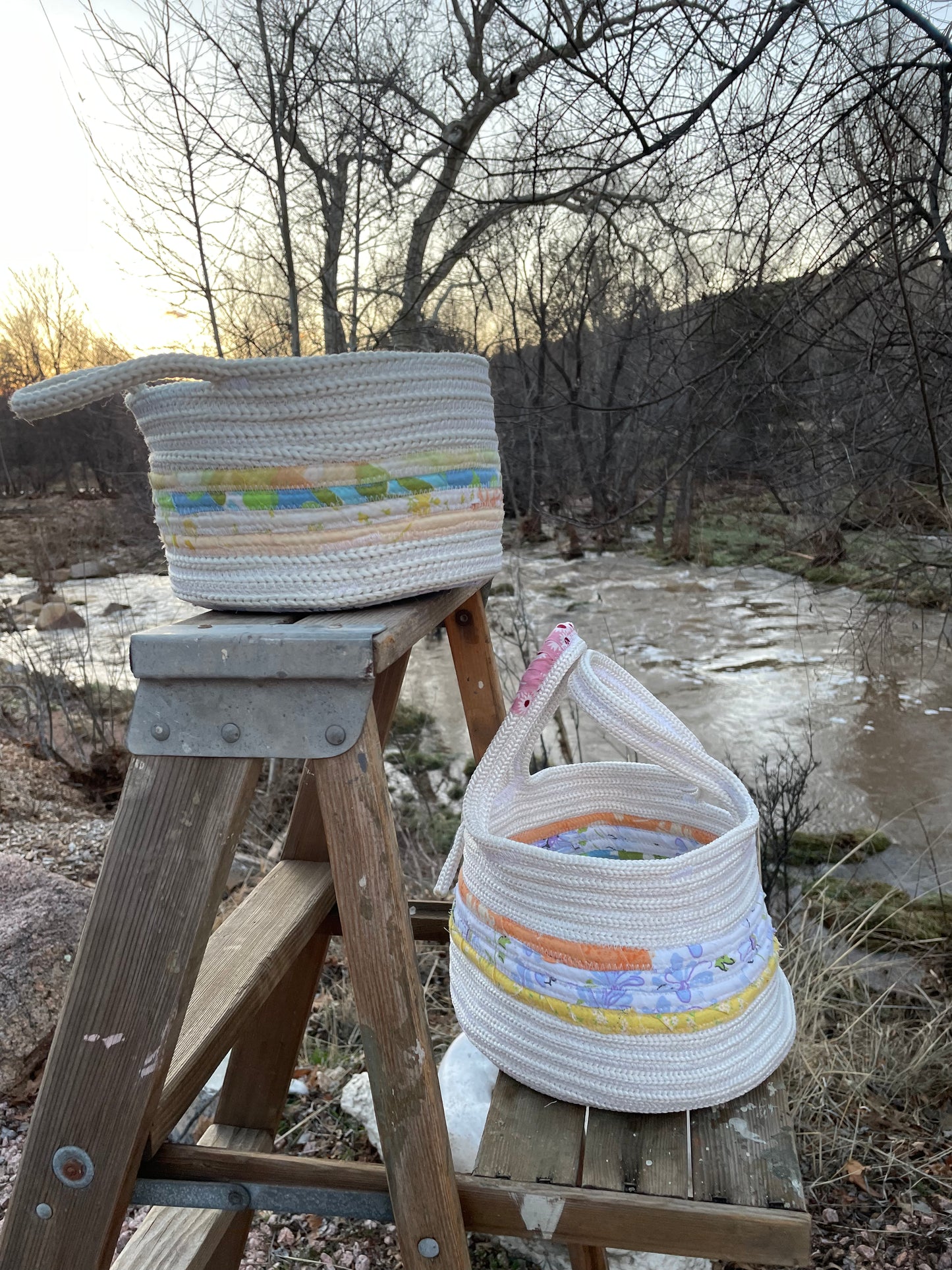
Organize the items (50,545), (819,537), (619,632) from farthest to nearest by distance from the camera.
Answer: (50,545) < (619,632) < (819,537)

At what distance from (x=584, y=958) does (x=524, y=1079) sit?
0.50ft

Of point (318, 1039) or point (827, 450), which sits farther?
point (827, 450)

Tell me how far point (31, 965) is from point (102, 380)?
1.62m

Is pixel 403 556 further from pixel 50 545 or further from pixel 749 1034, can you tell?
pixel 50 545

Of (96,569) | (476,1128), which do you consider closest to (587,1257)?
(476,1128)

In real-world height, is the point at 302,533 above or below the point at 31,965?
above

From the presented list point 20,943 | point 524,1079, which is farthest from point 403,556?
point 20,943

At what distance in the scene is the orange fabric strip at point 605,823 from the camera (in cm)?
115

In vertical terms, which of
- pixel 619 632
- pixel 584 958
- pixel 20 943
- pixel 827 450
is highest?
pixel 827 450

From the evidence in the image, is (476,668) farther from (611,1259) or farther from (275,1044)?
(611,1259)

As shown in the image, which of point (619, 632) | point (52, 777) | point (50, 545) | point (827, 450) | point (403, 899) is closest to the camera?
point (403, 899)

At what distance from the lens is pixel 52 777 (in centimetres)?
359

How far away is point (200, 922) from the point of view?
653 mm

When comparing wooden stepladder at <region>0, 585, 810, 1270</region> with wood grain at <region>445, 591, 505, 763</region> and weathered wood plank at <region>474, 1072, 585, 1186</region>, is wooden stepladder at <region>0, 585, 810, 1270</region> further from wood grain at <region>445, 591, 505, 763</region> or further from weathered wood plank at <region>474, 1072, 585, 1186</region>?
wood grain at <region>445, 591, 505, 763</region>
